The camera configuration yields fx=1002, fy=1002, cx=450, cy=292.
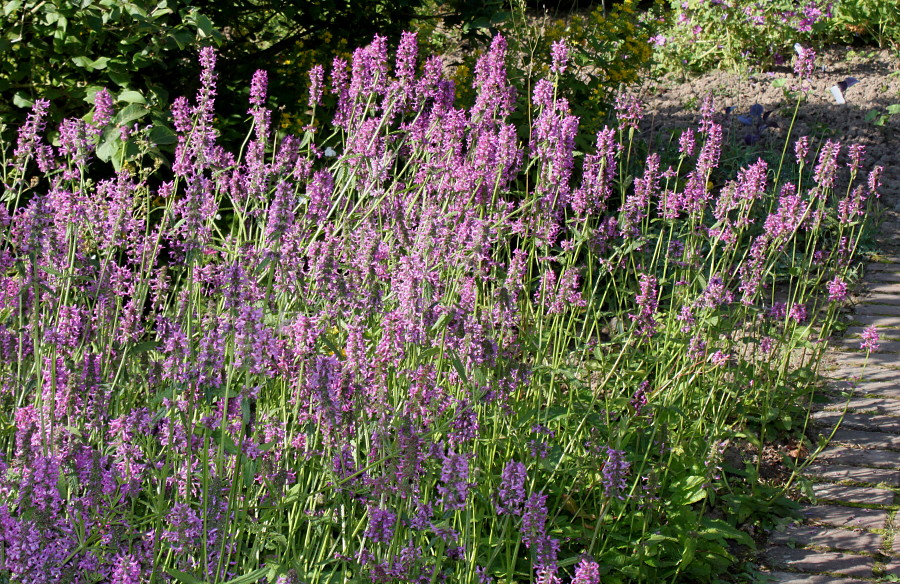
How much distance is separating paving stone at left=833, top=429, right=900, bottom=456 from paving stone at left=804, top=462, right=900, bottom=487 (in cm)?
20

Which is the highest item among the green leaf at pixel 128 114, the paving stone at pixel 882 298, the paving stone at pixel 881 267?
the green leaf at pixel 128 114

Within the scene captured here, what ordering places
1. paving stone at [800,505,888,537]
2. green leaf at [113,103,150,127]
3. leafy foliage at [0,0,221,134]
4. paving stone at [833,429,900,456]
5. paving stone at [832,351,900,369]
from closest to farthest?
paving stone at [800,505,888,537] → green leaf at [113,103,150,127] → paving stone at [833,429,900,456] → leafy foliage at [0,0,221,134] → paving stone at [832,351,900,369]

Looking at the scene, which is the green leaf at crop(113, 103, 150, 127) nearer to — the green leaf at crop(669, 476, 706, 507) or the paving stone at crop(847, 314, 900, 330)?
the green leaf at crop(669, 476, 706, 507)

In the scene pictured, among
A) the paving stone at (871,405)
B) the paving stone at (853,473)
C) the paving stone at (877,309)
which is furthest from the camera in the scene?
the paving stone at (877,309)

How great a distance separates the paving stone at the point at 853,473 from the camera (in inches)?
147

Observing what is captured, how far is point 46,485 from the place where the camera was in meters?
2.04

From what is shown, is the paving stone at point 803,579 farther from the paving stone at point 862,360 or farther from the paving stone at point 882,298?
the paving stone at point 882,298

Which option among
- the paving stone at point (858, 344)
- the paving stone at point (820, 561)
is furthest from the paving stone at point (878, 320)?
the paving stone at point (820, 561)

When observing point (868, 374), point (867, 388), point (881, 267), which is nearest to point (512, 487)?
point (867, 388)

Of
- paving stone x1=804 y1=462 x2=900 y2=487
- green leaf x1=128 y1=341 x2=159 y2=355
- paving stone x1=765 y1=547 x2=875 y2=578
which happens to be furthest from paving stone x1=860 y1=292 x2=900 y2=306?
green leaf x1=128 y1=341 x2=159 y2=355

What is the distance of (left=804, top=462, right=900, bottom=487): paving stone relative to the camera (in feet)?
12.2

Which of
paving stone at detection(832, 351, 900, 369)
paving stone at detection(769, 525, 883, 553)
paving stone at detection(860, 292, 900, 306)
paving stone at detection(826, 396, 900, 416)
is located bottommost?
paving stone at detection(769, 525, 883, 553)

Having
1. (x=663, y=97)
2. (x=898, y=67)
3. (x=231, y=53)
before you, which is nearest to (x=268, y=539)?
(x=231, y=53)

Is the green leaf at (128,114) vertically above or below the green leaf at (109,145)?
above
